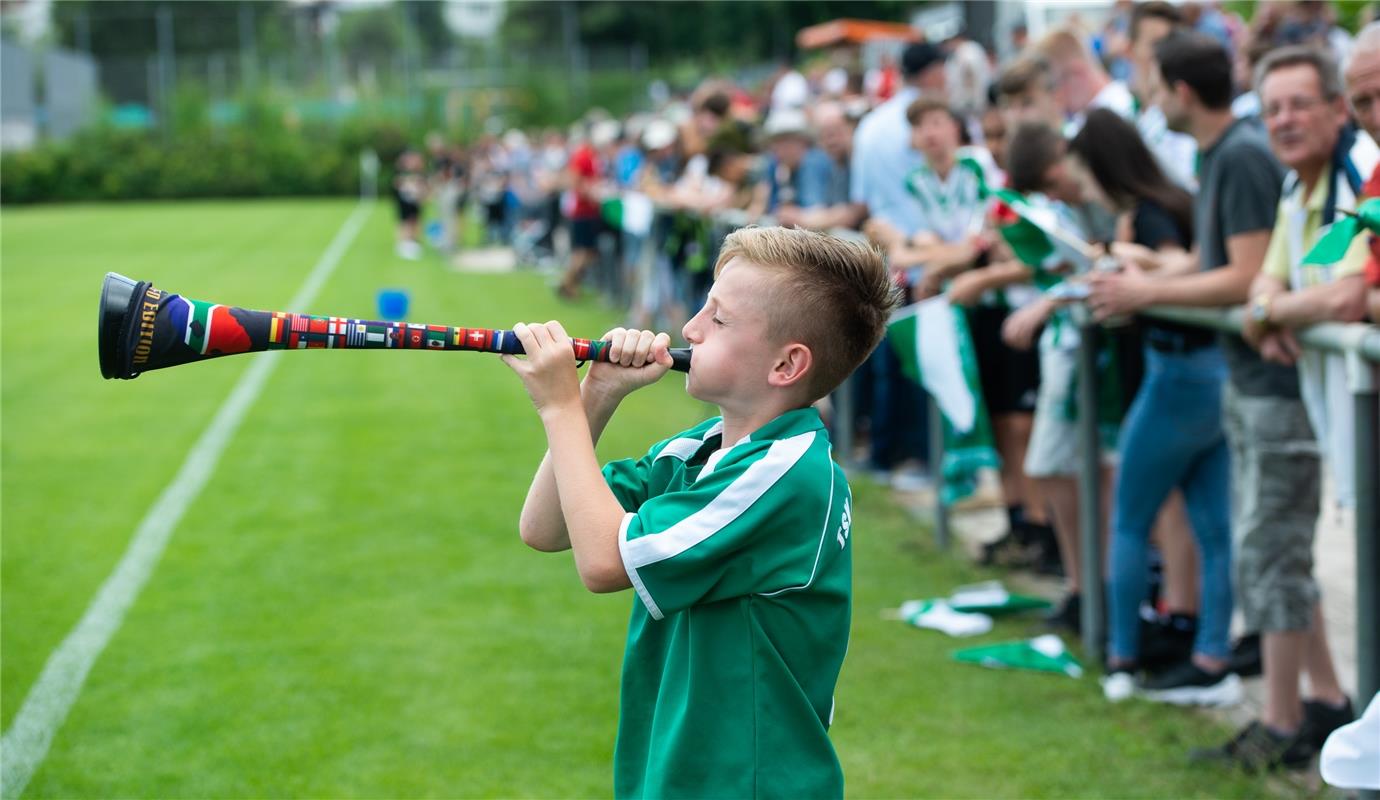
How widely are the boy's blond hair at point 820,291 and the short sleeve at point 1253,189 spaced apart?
96.6 inches

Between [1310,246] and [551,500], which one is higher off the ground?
[1310,246]

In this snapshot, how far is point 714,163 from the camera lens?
12.9 meters

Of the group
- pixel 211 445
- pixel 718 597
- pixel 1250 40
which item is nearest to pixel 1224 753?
pixel 718 597

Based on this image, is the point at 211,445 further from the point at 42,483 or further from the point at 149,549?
the point at 149,549

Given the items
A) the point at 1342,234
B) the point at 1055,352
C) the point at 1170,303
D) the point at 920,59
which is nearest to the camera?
the point at 1342,234

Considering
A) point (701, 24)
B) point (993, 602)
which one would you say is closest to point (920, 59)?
point (993, 602)

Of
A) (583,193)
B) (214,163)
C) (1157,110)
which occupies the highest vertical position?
(1157,110)

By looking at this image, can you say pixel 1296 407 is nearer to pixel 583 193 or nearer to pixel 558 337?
pixel 558 337

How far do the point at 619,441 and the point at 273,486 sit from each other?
221cm

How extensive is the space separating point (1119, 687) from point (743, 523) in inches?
128

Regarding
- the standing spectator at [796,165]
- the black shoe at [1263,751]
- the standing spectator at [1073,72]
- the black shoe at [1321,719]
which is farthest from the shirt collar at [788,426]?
the standing spectator at [796,165]

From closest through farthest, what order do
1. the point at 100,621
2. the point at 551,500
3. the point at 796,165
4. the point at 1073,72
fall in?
the point at 551,500
the point at 100,621
the point at 1073,72
the point at 796,165

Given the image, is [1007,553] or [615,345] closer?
[615,345]

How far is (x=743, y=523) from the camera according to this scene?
255 cm
